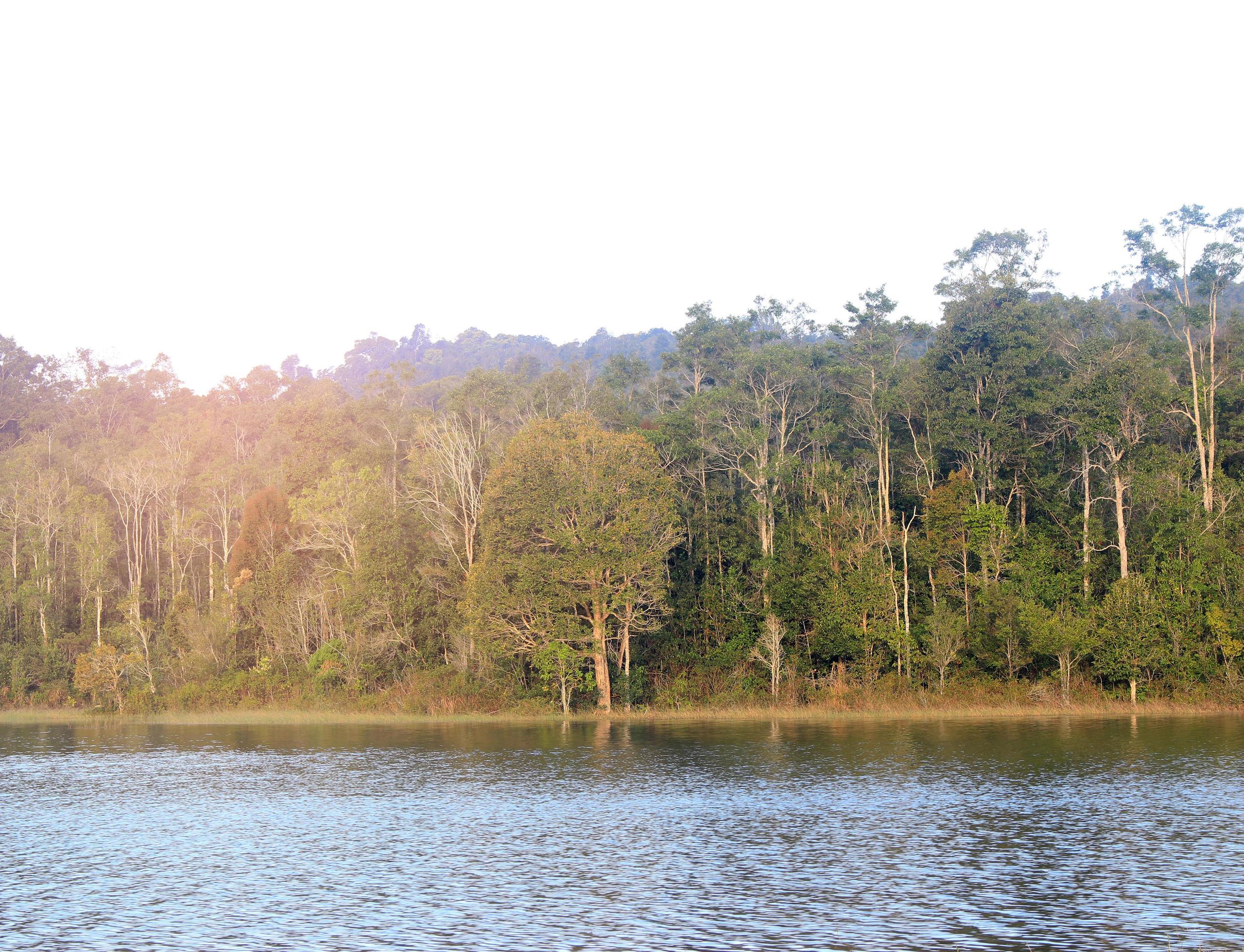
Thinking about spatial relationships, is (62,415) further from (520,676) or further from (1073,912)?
(1073,912)

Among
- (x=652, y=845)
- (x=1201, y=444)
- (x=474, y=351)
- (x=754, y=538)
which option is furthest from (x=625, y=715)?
(x=474, y=351)

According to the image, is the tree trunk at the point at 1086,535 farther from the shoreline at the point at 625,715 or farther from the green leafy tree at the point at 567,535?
the green leafy tree at the point at 567,535

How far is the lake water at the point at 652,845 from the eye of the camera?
56.7 feet

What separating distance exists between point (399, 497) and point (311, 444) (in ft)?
60.0

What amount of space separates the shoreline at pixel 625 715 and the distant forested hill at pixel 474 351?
8400 centimetres

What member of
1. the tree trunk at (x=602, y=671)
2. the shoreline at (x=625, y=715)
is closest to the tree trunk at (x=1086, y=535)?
the shoreline at (x=625, y=715)

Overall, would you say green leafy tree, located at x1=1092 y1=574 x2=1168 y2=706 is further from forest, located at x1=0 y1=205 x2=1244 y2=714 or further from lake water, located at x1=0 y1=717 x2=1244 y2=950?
lake water, located at x1=0 y1=717 x2=1244 y2=950

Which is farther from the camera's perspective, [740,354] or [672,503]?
[740,354]

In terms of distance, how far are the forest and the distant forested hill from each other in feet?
236

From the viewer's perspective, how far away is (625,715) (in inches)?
2069

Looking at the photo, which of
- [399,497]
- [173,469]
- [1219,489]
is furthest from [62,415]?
[1219,489]

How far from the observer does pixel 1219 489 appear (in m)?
50.5

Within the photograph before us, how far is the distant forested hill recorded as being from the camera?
495ft

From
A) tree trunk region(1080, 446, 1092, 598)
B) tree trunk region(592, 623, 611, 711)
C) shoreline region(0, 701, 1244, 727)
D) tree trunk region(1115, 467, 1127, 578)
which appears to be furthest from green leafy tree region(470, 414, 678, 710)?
tree trunk region(1115, 467, 1127, 578)
